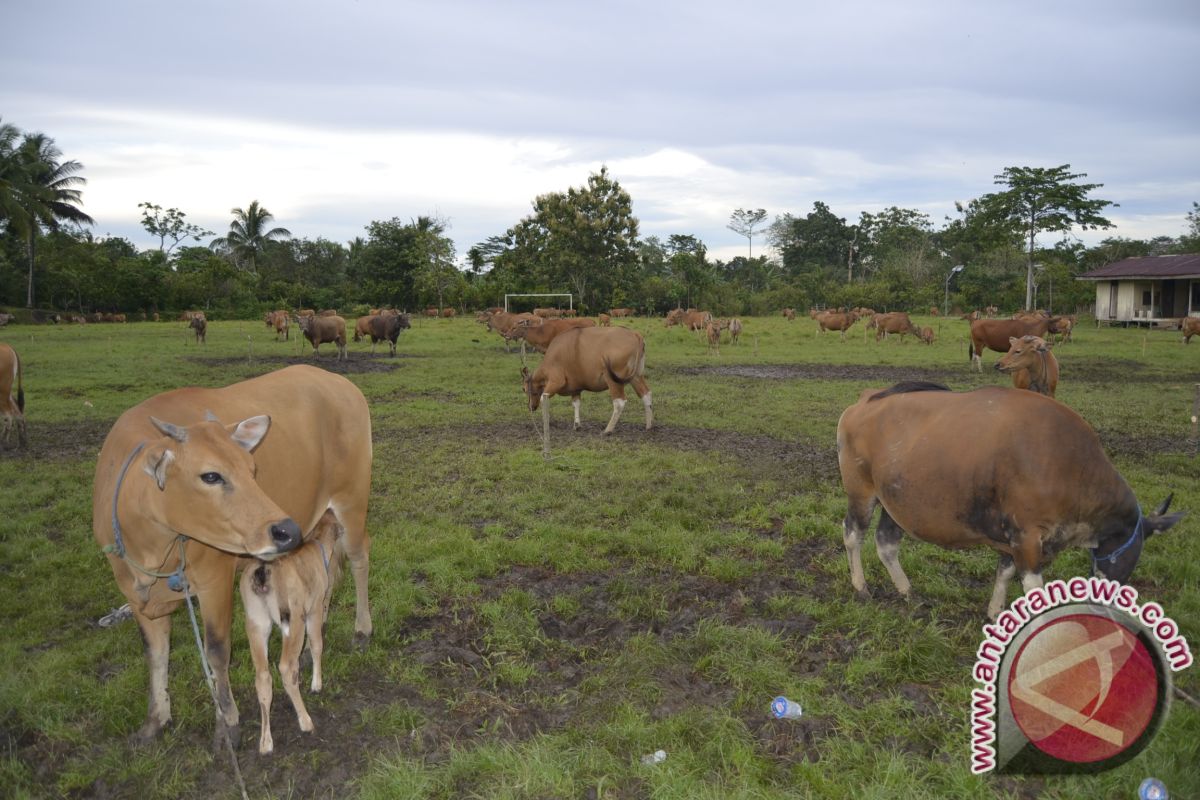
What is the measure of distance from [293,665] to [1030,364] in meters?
13.2

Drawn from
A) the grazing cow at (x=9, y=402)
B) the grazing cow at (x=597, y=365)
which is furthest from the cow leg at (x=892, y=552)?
the grazing cow at (x=9, y=402)

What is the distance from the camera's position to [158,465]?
3633mm

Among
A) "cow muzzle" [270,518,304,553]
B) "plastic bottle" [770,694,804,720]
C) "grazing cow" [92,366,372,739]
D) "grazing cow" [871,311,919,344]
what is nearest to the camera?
"cow muzzle" [270,518,304,553]

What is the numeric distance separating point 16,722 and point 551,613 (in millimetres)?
3378

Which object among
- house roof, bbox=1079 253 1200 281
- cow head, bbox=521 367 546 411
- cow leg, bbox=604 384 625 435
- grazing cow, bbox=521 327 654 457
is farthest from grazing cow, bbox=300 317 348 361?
house roof, bbox=1079 253 1200 281

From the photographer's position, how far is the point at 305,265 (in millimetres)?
68375

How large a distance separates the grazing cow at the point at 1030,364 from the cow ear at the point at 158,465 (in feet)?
43.2

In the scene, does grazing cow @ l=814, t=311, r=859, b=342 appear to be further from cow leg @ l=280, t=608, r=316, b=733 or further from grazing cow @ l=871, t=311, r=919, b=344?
cow leg @ l=280, t=608, r=316, b=733

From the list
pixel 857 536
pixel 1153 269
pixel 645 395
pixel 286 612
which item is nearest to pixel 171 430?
pixel 286 612

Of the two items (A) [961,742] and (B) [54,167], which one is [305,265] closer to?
(B) [54,167]

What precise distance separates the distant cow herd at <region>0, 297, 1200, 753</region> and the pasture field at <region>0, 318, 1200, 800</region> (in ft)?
1.11

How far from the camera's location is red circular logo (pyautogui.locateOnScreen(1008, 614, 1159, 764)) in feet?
10.7

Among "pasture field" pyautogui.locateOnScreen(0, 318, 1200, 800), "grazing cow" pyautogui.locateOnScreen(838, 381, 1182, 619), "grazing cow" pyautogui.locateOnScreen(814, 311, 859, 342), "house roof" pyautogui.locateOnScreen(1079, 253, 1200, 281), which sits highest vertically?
"house roof" pyautogui.locateOnScreen(1079, 253, 1200, 281)

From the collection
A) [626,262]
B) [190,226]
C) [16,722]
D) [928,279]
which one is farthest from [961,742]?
[190,226]
